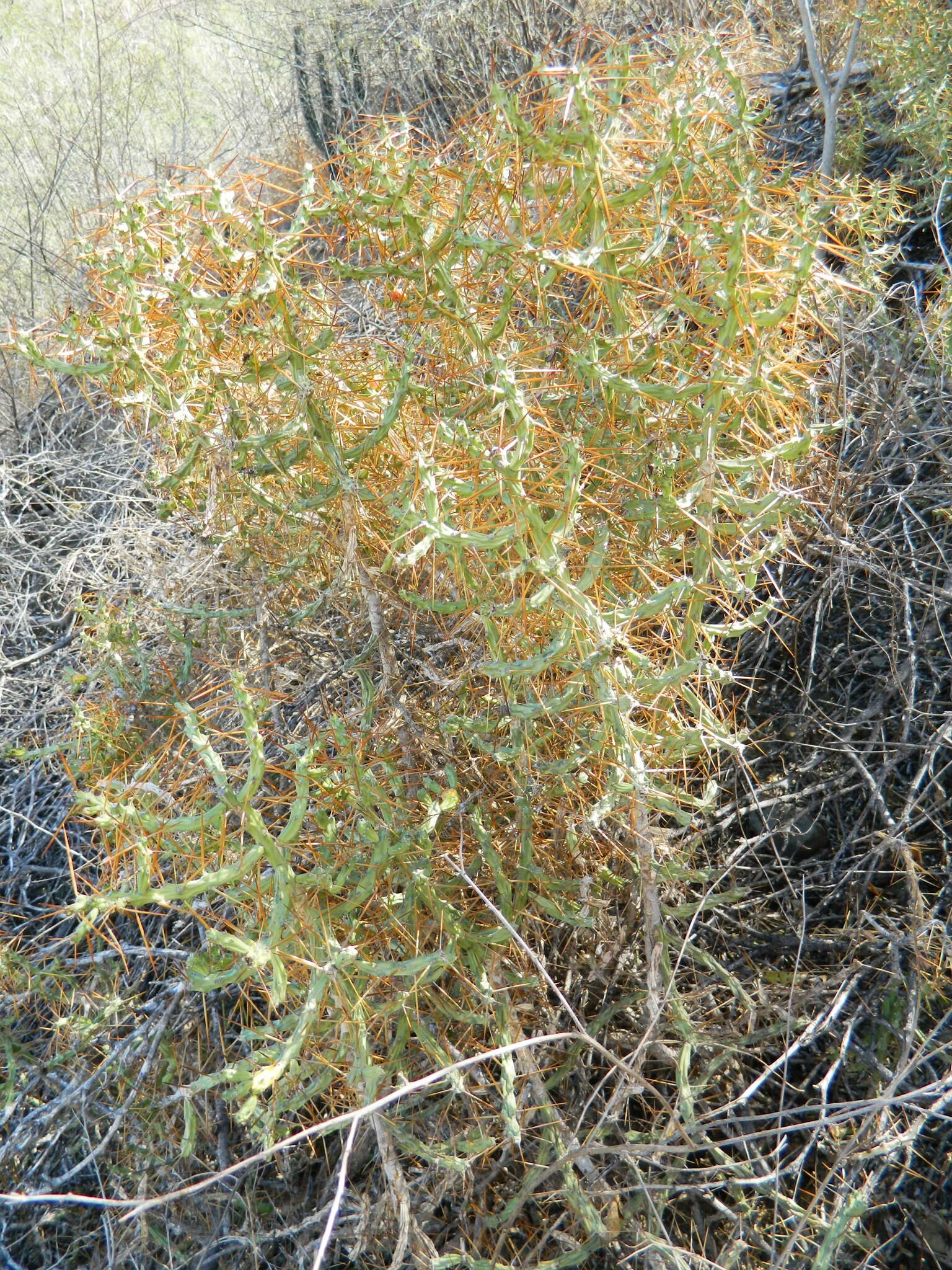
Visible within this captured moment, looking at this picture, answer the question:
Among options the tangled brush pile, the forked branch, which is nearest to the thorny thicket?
the tangled brush pile

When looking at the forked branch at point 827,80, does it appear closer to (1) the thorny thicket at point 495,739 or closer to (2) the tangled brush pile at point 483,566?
(1) the thorny thicket at point 495,739

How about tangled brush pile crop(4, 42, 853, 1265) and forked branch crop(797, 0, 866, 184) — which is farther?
forked branch crop(797, 0, 866, 184)

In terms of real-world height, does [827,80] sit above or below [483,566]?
above

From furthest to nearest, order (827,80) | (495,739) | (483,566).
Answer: (827,80) → (495,739) → (483,566)

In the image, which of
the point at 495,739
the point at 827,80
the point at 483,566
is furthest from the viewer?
the point at 827,80

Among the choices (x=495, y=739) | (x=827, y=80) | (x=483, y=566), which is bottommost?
(x=495, y=739)

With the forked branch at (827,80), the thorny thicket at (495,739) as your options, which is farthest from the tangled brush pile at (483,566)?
the forked branch at (827,80)

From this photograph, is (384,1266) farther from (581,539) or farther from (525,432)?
(525,432)

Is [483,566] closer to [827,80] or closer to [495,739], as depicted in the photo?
[495,739]

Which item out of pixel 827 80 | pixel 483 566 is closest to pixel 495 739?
pixel 483 566

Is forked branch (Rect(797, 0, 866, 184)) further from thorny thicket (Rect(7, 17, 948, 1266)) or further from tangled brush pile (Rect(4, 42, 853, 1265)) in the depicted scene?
tangled brush pile (Rect(4, 42, 853, 1265))

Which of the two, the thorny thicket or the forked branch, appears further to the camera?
the forked branch

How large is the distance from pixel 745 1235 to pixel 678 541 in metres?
1.02

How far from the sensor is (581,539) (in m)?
1.43
